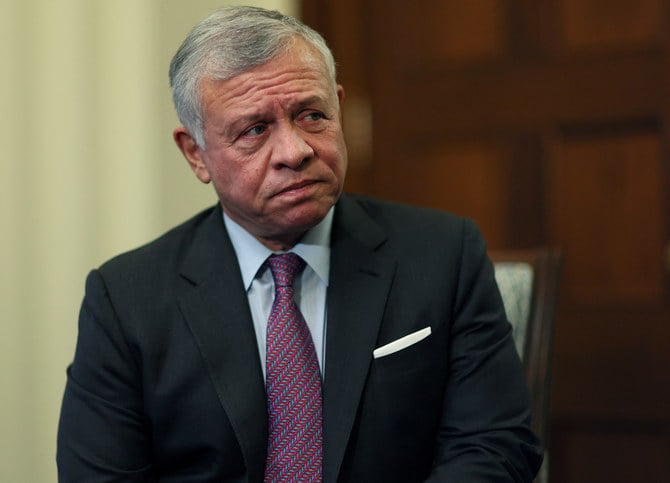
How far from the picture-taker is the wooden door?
9.14ft

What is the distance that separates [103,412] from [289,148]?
1.99ft

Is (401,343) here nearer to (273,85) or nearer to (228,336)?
(228,336)

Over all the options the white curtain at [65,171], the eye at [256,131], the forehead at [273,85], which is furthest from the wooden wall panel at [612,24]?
the eye at [256,131]

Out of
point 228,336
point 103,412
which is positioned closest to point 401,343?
point 228,336

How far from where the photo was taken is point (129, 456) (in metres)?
1.58

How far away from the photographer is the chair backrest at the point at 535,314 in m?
2.01

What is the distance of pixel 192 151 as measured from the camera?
1.74 meters

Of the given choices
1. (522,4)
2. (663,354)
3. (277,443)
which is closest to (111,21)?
(522,4)

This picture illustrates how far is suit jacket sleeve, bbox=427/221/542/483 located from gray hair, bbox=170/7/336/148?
1.82 ft

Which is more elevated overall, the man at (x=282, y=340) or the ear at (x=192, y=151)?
the ear at (x=192, y=151)

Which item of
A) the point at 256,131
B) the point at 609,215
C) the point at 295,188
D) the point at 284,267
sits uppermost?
the point at 256,131

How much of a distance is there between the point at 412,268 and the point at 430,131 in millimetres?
1541

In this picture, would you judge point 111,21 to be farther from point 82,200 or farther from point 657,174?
point 657,174

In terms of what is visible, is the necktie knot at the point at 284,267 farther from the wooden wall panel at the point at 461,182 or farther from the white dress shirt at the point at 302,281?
the wooden wall panel at the point at 461,182
